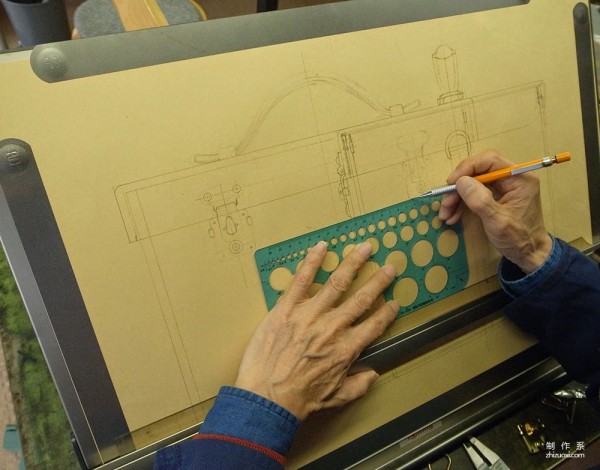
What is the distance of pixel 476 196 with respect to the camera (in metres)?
0.69

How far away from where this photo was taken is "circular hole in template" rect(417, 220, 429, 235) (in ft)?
2.35

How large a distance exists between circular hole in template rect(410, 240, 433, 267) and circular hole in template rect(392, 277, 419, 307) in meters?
0.03

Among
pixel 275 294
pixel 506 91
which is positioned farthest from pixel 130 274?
pixel 506 91

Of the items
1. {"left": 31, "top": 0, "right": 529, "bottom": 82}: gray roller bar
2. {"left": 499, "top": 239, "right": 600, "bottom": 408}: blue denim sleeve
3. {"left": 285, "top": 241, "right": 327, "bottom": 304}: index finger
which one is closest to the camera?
{"left": 31, "top": 0, "right": 529, "bottom": 82}: gray roller bar

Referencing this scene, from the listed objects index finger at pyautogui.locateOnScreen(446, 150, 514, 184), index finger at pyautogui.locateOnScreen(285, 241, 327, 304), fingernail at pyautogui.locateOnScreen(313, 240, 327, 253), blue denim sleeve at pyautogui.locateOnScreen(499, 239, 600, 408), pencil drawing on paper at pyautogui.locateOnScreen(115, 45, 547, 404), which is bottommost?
blue denim sleeve at pyautogui.locateOnScreen(499, 239, 600, 408)

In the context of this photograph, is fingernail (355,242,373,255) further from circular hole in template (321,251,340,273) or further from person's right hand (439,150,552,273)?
person's right hand (439,150,552,273)

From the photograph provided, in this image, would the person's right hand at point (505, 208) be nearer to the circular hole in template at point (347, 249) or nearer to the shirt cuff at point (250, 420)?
the circular hole in template at point (347, 249)

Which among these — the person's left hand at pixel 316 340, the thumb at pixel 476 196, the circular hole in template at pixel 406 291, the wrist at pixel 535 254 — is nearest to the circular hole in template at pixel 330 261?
the person's left hand at pixel 316 340

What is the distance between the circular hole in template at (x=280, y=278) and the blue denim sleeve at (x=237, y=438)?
15 cm

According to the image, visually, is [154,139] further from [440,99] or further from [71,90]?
[440,99]

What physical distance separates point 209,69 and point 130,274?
0.29 metres

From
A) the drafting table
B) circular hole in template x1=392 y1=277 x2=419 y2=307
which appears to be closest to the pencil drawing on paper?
the drafting table

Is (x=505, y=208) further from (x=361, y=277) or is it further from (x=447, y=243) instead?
(x=361, y=277)

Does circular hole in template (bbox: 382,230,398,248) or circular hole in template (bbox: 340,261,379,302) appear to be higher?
circular hole in template (bbox: 382,230,398,248)
